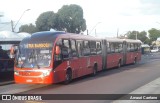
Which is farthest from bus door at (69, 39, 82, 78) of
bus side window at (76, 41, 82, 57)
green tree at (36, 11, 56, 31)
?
green tree at (36, 11, 56, 31)

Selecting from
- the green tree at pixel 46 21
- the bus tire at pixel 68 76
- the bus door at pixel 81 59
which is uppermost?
the green tree at pixel 46 21

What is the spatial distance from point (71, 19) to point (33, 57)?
77.4 metres

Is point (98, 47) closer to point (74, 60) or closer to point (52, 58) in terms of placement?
point (74, 60)

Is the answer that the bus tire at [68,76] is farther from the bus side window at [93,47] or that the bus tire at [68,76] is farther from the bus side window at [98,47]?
the bus side window at [98,47]

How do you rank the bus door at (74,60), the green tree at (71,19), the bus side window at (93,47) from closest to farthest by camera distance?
the bus door at (74,60), the bus side window at (93,47), the green tree at (71,19)

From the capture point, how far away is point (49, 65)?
16.0m

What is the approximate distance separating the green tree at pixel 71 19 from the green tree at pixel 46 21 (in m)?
2.28

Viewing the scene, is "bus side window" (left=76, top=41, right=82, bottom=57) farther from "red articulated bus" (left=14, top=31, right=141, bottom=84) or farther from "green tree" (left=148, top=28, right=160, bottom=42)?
"green tree" (left=148, top=28, right=160, bottom=42)

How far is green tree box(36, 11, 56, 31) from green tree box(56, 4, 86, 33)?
2.28m

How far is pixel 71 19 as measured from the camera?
93.2 meters

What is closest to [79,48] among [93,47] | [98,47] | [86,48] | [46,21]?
[86,48]

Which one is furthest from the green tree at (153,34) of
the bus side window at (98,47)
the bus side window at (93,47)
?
the bus side window at (93,47)

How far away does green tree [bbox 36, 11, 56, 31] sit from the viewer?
283ft

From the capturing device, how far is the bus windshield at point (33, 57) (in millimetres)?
16141
